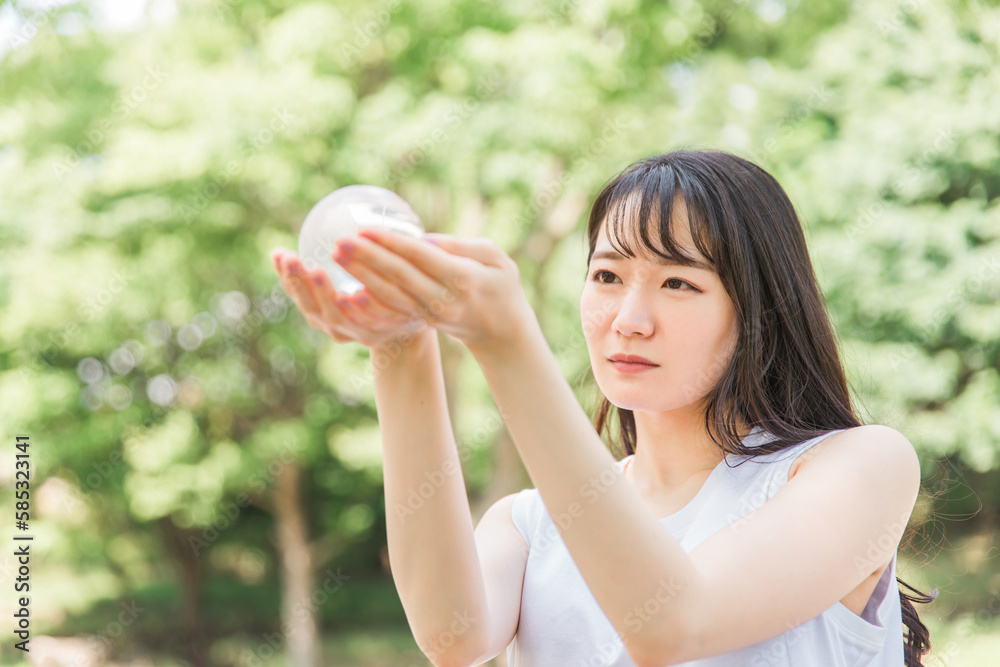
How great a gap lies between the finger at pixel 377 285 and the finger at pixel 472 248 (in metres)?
0.07

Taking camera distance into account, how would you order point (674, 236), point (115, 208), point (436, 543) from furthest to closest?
point (115, 208) < point (674, 236) < point (436, 543)

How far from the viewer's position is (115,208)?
7910 mm

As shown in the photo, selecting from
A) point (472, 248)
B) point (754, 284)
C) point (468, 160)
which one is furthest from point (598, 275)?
point (468, 160)

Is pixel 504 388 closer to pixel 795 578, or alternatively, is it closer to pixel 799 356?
pixel 795 578

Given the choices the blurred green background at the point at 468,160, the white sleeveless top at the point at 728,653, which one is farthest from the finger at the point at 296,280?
the blurred green background at the point at 468,160

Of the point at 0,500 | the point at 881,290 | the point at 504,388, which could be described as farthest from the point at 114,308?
the point at 504,388

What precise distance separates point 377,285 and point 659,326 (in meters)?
0.66

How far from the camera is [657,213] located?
1601 millimetres

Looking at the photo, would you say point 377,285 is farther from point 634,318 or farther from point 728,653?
point 728,653

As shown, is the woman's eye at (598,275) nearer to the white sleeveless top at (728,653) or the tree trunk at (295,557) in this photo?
the white sleeveless top at (728,653)

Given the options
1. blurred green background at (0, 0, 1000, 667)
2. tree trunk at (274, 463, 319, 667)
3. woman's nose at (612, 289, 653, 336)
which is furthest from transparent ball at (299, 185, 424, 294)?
tree trunk at (274, 463, 319, 667)

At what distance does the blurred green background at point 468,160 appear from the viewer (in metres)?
6.97

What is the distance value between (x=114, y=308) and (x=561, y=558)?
816cm

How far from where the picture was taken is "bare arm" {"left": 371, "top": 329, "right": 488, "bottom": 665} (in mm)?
1251
